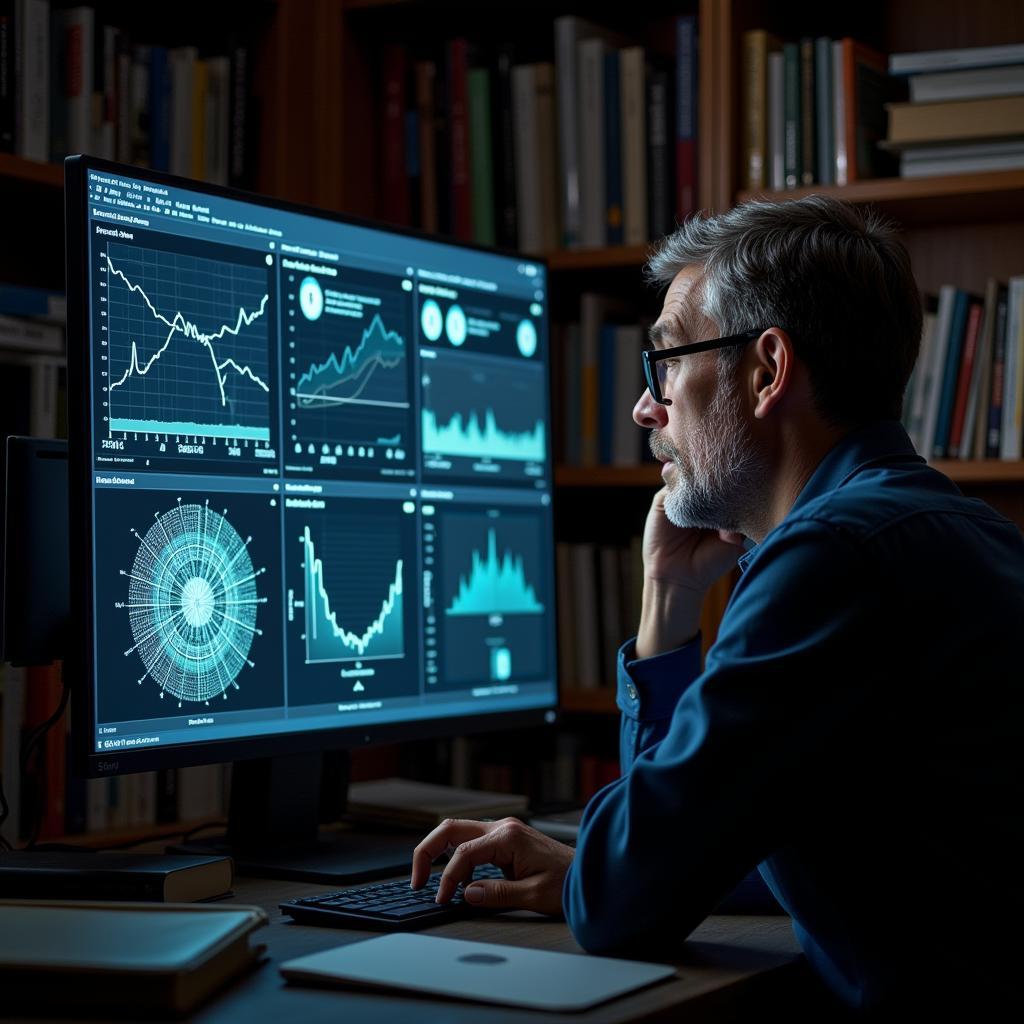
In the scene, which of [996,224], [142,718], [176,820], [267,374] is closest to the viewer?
[142,718]

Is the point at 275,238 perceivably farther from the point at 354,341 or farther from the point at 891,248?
the point at 891,248

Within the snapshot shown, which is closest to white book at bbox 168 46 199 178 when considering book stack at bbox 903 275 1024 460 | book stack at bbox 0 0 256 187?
book stack at bbox 0 0 256 187

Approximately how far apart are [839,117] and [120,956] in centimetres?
176

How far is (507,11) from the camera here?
8.46 feet

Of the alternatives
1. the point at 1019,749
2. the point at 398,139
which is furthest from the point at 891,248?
the point at 398,139

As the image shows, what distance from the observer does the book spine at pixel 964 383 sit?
2.21 meters

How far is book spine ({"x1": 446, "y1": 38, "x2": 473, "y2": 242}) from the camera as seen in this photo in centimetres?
249

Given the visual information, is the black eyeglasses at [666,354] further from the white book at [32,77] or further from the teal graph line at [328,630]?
the white book at [32,77]

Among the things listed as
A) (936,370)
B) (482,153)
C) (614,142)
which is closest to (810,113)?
(614,142)

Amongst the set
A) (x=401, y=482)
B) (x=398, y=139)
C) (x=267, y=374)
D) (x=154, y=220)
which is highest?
(x=398, y=139)

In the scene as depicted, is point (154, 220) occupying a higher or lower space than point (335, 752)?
higher

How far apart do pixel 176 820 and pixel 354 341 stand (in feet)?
3.15

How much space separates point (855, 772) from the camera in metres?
1.05

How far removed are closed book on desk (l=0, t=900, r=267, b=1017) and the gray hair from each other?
0.69m
